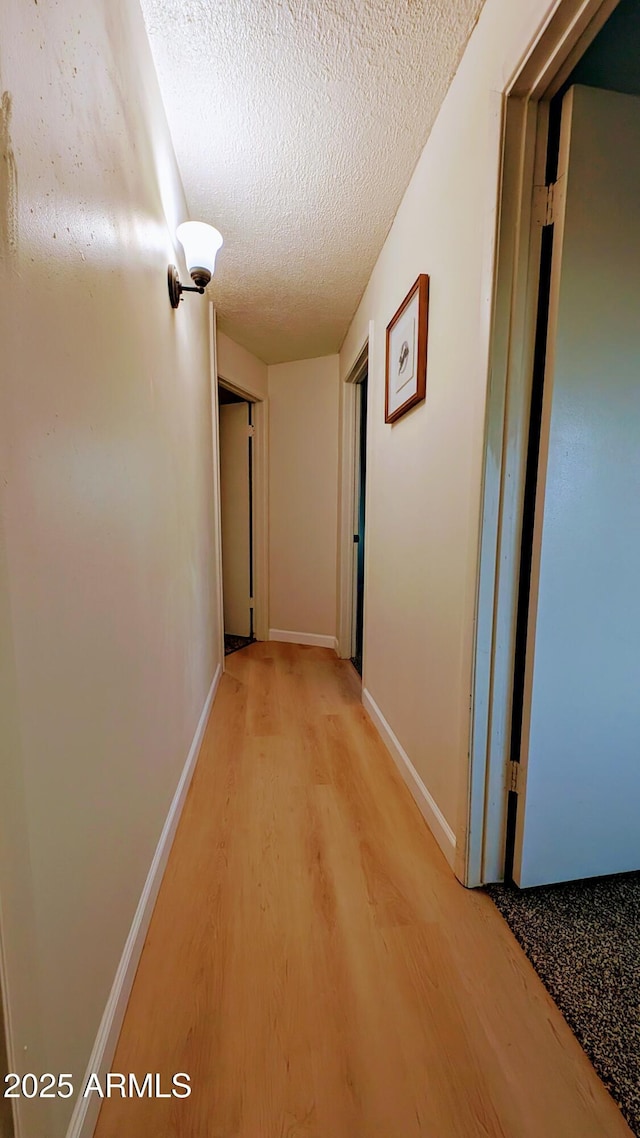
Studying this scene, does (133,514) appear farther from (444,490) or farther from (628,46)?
(628,46)

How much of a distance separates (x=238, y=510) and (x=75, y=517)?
301cm

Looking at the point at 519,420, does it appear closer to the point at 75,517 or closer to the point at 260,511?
the point at 75,517

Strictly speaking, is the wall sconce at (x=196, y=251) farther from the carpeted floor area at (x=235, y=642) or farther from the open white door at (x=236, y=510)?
the carpeted floor area at (x=235, y=642)

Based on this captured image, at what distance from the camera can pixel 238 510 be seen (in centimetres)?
368

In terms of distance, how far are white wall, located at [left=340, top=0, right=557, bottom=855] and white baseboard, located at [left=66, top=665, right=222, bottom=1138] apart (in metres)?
0.88

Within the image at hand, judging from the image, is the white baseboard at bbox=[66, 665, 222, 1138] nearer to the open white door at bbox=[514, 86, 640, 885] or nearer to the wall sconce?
the open white door at bbox=[514, 86, 640, 885]

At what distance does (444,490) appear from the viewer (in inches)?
55.1

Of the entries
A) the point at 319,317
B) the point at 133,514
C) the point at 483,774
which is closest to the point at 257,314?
the point at 319,317

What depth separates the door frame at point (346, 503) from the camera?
10.1 feet

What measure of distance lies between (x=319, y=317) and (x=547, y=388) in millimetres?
2153

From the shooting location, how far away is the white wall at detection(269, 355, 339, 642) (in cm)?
342

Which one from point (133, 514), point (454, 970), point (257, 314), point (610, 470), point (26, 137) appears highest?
point (257, 314)

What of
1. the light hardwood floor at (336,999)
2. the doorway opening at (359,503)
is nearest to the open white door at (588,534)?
the light hardwood floor at (336,999)

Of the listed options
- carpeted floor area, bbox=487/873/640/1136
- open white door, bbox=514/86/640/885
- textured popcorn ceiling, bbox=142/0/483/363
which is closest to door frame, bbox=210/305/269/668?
textured popcorn ceiling, bbox=142/0/483/363
